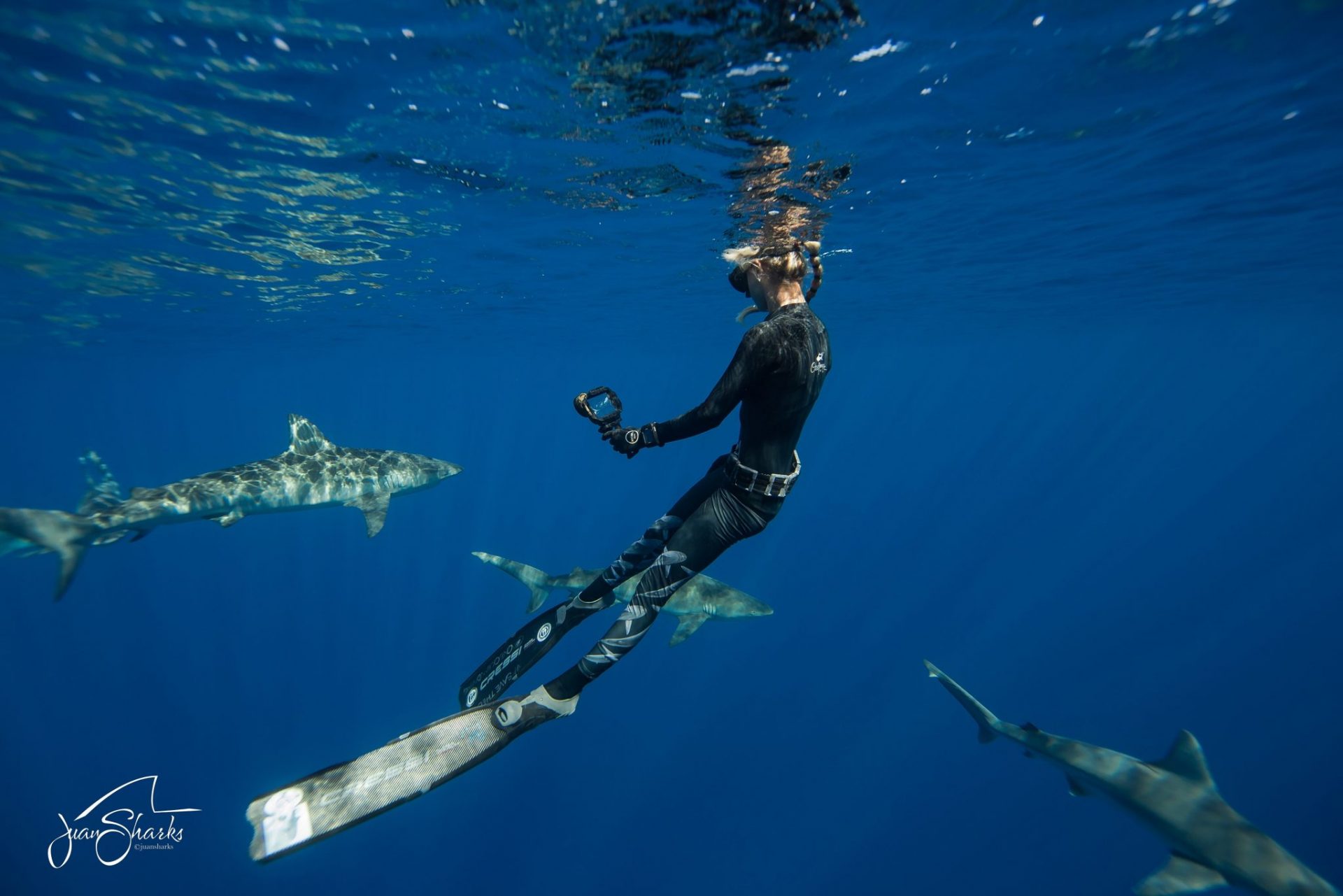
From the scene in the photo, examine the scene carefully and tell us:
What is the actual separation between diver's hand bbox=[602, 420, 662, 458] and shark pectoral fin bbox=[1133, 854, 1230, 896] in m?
8.91

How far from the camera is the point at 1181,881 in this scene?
7840mm

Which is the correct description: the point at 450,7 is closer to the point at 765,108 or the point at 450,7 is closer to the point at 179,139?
the point at 765,108

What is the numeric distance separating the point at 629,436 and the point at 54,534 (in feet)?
30.8

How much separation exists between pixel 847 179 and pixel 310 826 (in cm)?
1201

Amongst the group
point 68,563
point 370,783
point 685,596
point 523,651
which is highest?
point 523,651

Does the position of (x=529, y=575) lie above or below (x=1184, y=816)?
below

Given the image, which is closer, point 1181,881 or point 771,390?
point 771,390

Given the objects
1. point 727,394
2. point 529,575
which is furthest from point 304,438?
point 727,394

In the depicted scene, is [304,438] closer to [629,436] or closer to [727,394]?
[629,436]

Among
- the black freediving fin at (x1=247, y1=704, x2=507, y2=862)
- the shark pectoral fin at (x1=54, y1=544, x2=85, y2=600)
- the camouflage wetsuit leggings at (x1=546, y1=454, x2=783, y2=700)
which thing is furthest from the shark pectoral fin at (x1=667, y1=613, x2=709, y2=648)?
the shark pectoral fin at (x1=54, y1=544, x2=85, y2=600)

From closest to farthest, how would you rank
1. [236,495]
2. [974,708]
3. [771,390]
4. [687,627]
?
[771,390] → [974,708] → [236,495] → [687,627]

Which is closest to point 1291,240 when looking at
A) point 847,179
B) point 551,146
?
point 847,179

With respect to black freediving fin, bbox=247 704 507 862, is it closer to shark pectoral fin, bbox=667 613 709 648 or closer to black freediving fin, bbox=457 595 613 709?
black freediving fin, bbox=457 595 613 709

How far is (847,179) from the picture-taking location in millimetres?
11258
